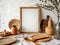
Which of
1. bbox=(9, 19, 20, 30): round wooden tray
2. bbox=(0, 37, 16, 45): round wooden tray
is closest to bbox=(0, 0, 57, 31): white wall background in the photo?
bbox=(9, 19, 20, 30): round wooden tray

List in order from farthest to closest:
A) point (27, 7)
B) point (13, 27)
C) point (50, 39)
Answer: point (27, 7) → point (13, 27) → point (50, 39)

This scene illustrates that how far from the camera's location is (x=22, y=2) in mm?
1807

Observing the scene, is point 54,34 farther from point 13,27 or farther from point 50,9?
point 13,27

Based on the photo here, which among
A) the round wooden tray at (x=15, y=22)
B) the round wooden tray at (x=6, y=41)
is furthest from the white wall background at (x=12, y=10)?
the round wooden tray at (x=6, y=41)

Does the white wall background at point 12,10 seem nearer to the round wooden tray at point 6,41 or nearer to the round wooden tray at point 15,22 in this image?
the round wooden tray at point 15,22

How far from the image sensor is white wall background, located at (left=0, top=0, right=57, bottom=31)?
1.81 m

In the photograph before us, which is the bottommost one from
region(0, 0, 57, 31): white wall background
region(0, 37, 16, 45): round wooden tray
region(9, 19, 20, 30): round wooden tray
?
region(0, 37, 16, 45): round wooden tray

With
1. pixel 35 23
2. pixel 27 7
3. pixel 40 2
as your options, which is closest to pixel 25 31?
pixel 35 23

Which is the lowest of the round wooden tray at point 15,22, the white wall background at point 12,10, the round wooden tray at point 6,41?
the round wooden tray at point 6,41

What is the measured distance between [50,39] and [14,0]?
710 mm

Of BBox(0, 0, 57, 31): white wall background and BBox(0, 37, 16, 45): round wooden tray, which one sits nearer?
BBox(0, 37, 16, 45): round wooden tray

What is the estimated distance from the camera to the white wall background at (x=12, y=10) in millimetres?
1806

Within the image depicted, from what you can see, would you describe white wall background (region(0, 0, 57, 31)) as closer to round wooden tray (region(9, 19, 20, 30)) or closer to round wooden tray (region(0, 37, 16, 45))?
round wooden tray (region(9, 19, 20, 30))

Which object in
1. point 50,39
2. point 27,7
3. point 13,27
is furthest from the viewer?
point 27,7
